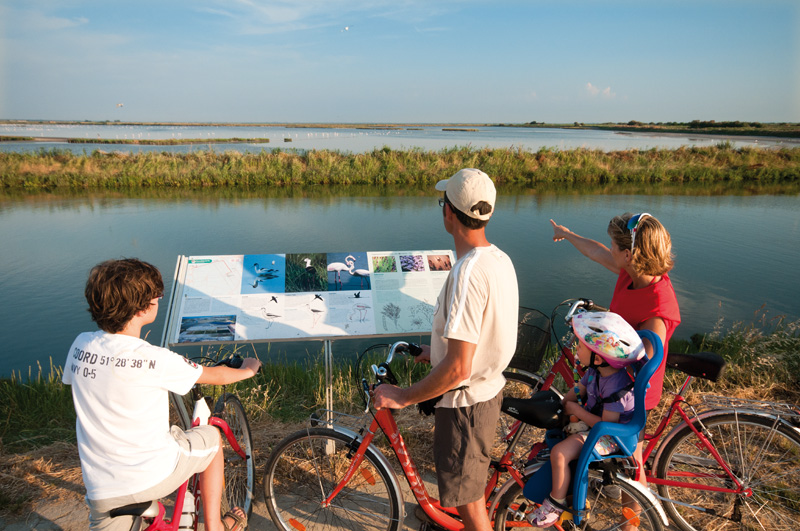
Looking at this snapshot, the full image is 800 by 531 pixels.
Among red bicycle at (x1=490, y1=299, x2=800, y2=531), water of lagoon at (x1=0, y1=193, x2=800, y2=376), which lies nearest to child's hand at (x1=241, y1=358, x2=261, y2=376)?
red bicycle at (x1=490, y1=299, x2=800, y2=531)

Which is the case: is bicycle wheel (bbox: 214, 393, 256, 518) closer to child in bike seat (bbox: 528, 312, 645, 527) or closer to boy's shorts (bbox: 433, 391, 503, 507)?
boy's shorts (bbox: 433, 391, 503, 507)

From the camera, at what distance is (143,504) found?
1669mm

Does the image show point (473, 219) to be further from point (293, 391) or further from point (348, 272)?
point (293, 391)

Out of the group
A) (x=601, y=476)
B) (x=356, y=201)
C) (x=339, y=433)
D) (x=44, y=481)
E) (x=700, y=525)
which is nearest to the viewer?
(x=601, y=476)

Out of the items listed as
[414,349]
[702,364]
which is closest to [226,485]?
[414,349]

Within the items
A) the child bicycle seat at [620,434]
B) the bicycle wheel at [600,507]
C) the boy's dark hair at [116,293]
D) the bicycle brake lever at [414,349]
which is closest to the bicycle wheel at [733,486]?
the bicycle wheel at [600,507]

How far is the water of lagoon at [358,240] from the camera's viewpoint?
274 inches

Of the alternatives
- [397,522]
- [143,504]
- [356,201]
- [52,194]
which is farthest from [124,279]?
[52,194]

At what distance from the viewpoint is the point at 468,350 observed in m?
1.64

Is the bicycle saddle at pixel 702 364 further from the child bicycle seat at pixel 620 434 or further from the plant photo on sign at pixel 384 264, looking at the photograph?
the plant photo on sign at pixel 384 264

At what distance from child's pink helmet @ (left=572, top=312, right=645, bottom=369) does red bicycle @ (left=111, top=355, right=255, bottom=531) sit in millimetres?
1520

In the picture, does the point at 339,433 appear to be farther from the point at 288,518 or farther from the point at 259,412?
the point at 259,412

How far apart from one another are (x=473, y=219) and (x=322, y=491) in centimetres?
158

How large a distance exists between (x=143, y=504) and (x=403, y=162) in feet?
62.9
